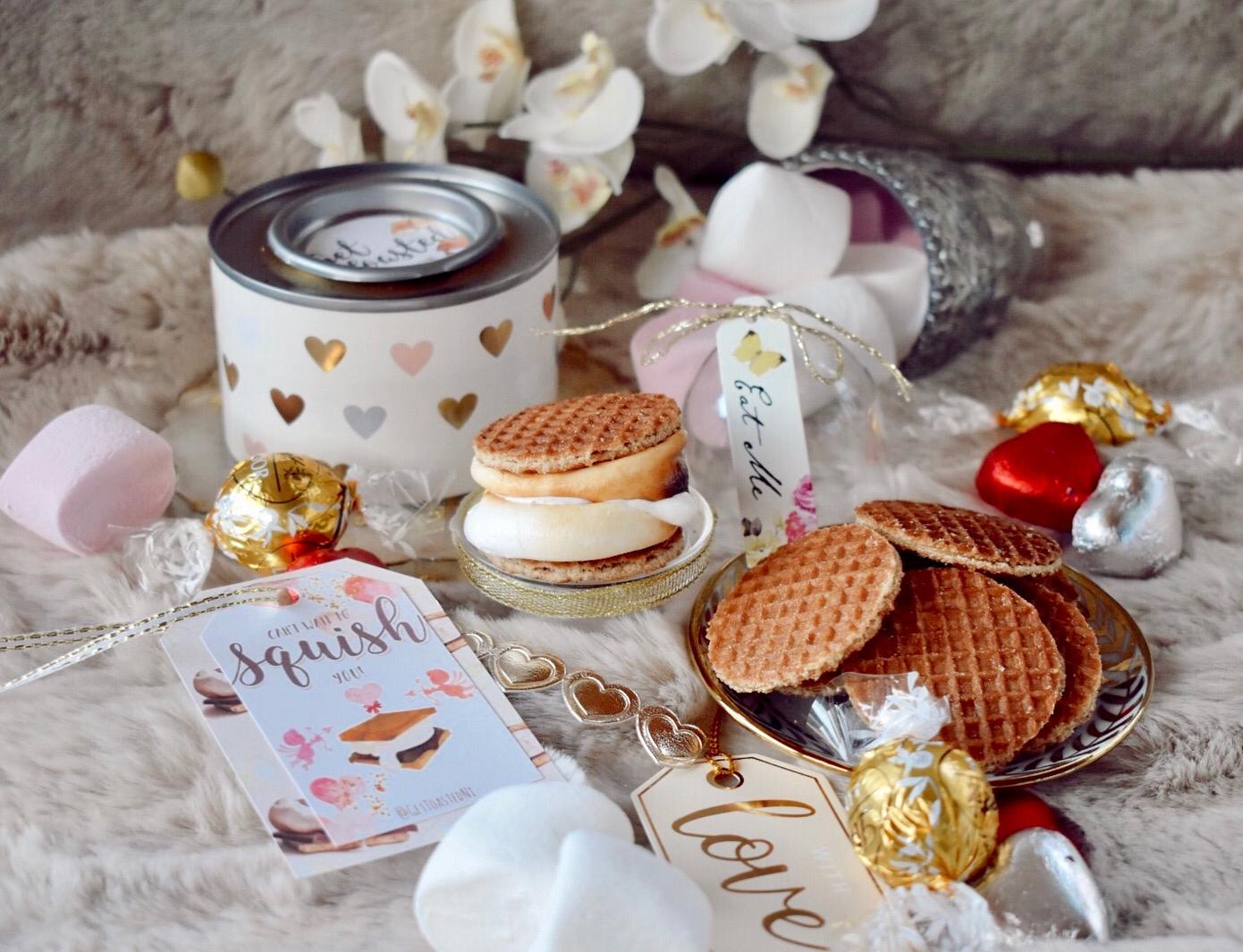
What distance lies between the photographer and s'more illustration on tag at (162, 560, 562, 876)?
2.65ft

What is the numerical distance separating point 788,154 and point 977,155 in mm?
328

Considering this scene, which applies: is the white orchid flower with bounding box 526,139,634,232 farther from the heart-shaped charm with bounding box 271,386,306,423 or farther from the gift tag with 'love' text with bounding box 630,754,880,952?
the gift tag with 'love' text with bounding box 630,754,880,952

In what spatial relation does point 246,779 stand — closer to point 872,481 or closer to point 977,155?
point 872,481

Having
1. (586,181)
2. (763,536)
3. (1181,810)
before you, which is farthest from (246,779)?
(586,181)

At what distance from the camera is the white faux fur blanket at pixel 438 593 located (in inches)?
30.6

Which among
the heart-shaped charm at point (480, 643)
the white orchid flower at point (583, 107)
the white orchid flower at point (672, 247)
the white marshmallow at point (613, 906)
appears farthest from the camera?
the white orchid flower at point (672, 247)

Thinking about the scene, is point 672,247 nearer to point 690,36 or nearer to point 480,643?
point 690,36

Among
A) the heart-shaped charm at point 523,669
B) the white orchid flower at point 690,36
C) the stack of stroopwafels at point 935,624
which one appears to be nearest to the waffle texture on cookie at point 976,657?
the stack of stroopwafels at point 935,624

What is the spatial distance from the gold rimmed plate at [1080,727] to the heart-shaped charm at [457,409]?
0.94ft

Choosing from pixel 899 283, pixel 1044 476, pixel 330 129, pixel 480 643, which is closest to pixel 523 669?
pixel 480 643

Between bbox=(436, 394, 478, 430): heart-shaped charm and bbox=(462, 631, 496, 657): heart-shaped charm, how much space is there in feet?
0.81

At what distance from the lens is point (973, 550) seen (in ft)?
3.11

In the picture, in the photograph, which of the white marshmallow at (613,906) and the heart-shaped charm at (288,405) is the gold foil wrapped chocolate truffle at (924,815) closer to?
the white marshmallow at (613,906)

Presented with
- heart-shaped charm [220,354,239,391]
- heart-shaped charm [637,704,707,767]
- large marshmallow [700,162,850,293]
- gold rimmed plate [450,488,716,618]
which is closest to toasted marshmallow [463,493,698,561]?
gold rimmed plate [450,488,716,618]
